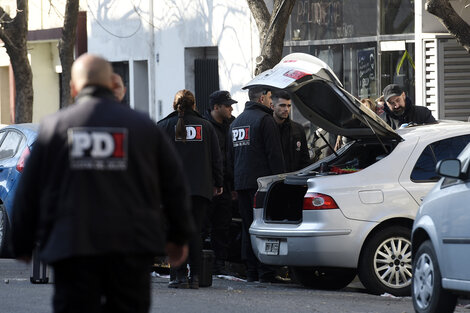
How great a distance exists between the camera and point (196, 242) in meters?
11.3

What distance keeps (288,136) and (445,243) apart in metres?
4.52

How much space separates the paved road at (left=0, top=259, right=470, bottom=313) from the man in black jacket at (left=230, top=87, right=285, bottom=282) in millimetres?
400

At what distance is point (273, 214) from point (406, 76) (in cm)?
890

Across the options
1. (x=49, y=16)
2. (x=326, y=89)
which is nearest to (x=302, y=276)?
(x=326, y=89)

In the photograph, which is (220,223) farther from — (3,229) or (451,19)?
(451,19)

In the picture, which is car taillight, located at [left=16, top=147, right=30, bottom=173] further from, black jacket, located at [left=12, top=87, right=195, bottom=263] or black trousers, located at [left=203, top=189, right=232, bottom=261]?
black jacket, located at [left=12, top=87, right=195, bottom=263]

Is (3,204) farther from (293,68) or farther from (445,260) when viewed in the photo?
(445,260)

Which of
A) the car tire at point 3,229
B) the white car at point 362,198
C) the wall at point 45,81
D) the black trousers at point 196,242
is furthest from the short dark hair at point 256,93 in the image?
the wall at point 45,81

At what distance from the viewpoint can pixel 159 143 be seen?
18.1ft

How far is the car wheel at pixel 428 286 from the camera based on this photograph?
28.5 ft

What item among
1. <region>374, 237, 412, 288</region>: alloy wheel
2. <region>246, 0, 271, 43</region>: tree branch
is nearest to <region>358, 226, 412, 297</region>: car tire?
<region>374, 237, 412, 288</region>: alloy wheel

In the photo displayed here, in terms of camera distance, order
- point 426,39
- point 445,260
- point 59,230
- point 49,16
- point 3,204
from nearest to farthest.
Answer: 1. point 59,230
2. point 445,260
3. point 3,204
4. point 426,39
5. point 49,16

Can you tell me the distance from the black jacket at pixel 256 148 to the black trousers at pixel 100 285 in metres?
7.09

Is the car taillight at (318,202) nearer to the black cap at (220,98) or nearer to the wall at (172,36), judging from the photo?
the black cap at (220,98)
